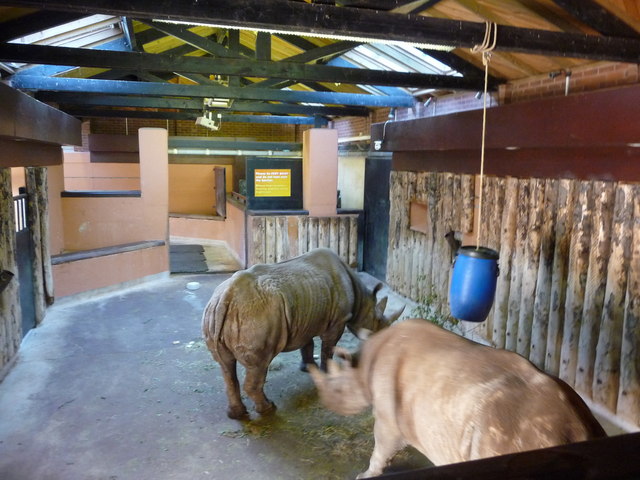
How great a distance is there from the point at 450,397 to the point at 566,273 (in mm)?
3237

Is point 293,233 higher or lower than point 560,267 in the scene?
lower

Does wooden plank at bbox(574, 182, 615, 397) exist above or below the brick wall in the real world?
below

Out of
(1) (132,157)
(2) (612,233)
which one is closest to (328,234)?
(2) (612,233)

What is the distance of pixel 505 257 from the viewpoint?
5734mm

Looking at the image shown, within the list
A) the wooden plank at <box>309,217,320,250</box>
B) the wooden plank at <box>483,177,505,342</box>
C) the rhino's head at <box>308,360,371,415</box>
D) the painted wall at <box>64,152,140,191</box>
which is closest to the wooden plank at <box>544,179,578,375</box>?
the wooden plank at <box>483,177,505,342</box>

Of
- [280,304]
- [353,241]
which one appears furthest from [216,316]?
[353,241]

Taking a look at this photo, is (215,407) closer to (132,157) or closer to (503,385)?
(503,385)

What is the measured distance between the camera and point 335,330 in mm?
5379

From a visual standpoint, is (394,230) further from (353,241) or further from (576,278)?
(576,278)

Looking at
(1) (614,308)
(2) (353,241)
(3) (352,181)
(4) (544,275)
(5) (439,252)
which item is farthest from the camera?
(3) (352,181)

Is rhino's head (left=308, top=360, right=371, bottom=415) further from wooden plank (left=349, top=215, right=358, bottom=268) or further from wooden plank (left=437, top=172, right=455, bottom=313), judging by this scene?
wooden plank (left=349, top=215, right=358, bottom=268)

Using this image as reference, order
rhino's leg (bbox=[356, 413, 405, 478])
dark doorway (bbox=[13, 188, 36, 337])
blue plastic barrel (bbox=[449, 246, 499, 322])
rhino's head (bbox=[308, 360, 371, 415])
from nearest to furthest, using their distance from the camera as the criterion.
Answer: rhino's leg (bbox=[356, 413, 405, 478]), rhino's head (bbox=[308, 360, 371, 415]), blue plastic barrel (bbox=[449, 246, 499, 322]), dark doorway (bbox=[13, 188, 36, 337])

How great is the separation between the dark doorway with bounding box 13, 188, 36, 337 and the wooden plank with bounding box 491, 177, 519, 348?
6231 millimetres

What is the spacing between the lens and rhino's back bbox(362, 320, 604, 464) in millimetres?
1929
